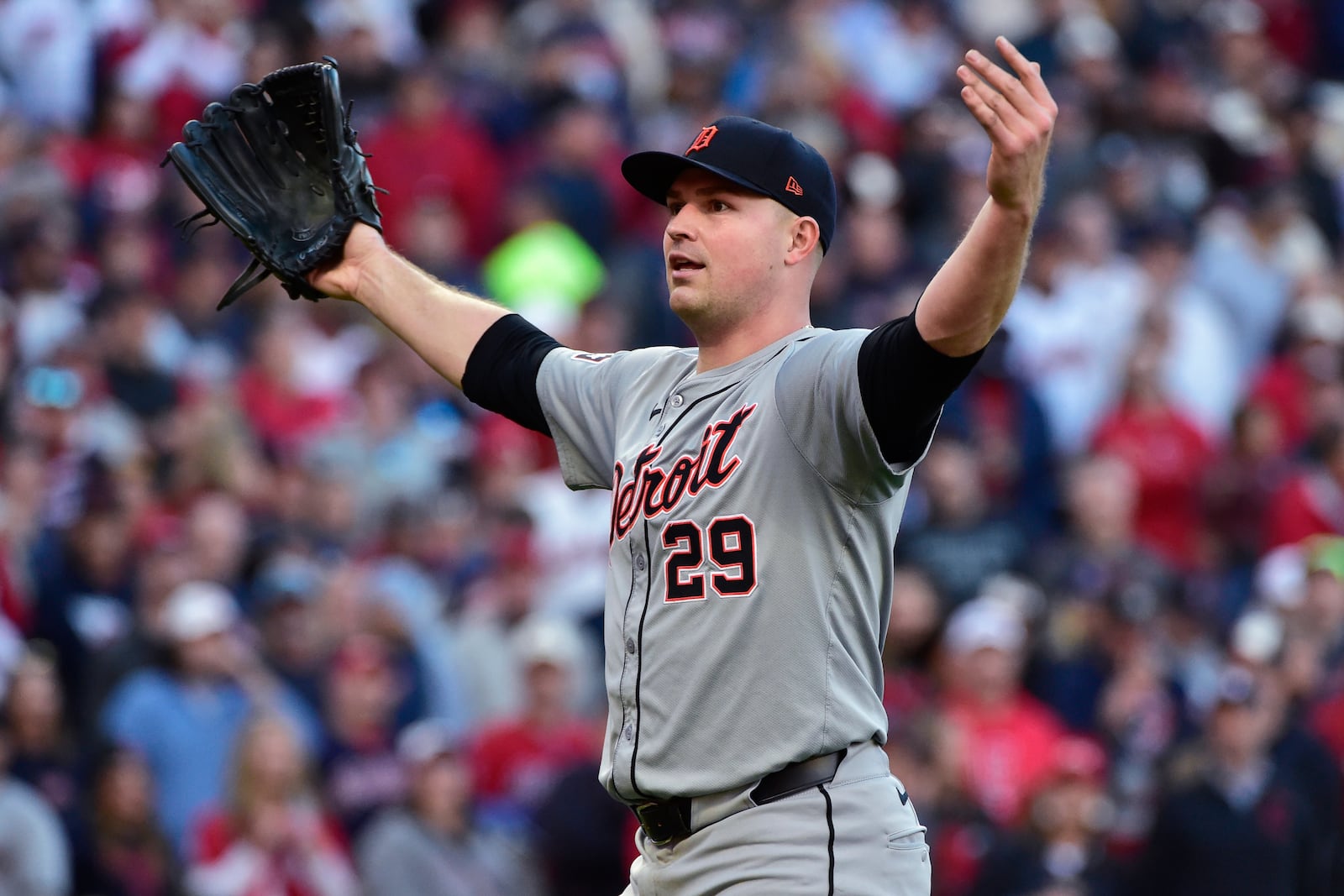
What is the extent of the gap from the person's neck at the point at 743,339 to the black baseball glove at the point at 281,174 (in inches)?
39.4

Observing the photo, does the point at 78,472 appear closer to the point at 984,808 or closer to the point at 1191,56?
the point at 984,808

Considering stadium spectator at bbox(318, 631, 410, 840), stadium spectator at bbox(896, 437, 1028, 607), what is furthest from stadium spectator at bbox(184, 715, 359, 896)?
stadium spectator at bbox(896, 437, 1028, 607)

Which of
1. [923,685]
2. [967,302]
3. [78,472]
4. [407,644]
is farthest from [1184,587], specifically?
→ [967,302]

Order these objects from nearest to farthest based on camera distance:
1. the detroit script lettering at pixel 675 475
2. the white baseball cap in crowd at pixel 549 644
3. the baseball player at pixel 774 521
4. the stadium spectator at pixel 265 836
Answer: the baseball player at pixel 774 521 < the detroit script lettering at pixel 675 475 < the stadium spectator at pixel 265 836 < the white baseball cap in crowd at pixel 549 644

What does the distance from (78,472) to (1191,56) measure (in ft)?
29.1

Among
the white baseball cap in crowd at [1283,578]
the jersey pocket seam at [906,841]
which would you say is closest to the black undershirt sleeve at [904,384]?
the jersey pocket seam at [906,841]

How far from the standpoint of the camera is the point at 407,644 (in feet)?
27.2

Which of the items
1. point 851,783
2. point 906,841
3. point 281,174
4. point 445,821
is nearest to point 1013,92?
point 851,783

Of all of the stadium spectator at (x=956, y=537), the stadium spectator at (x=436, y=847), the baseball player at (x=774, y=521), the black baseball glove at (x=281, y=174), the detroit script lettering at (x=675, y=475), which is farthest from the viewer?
the stadium spectator at (x=956, y=537)

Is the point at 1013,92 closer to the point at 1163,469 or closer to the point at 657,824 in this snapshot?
the point at 657,824

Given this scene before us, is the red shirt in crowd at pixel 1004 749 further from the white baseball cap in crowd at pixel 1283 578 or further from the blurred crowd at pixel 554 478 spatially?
the white baseball cap in crowd at pixel 1283 578

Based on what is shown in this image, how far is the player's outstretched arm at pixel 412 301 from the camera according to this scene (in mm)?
4332

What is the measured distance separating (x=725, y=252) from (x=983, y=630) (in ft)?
15.4

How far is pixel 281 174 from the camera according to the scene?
448cm
